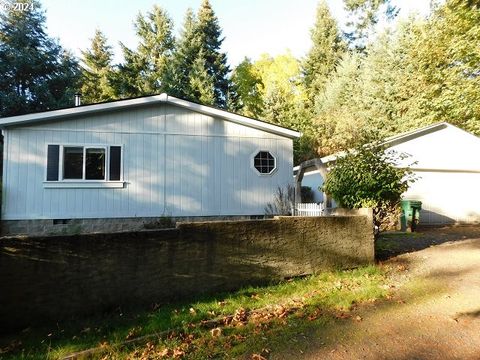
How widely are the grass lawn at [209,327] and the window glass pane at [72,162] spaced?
663 cm

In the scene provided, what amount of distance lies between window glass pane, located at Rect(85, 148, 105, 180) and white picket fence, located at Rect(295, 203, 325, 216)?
6576 millimetres

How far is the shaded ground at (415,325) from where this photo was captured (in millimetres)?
3219

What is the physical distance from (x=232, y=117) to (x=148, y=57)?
29198 mm

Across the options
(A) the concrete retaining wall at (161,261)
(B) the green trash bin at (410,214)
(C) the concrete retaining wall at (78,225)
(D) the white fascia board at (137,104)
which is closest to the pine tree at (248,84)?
(D) the white fascia board at (137,104)

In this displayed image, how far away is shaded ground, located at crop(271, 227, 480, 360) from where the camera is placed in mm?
3219

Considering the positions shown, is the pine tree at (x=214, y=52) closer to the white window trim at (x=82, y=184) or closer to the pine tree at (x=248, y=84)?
the pine tree at (x=248, y=84)

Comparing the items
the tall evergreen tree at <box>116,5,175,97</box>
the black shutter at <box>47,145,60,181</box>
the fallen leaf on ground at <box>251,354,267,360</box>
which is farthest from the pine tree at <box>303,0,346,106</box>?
the fallen leaf on ground at <box>251,354,267,360</box>

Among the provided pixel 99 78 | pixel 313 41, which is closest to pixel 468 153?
pixel 313 41

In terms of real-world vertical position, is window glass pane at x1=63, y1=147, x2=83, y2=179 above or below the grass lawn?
above

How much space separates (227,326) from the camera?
3.97 meters

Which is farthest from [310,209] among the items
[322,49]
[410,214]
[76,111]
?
[322,49]

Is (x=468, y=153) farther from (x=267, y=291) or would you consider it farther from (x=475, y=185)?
(x=267, y=291)

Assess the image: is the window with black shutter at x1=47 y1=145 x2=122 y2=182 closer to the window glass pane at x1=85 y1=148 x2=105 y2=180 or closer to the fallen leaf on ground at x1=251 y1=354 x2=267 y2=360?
the window glass pane at x1=85 y1=148 x2=105 y2=180
